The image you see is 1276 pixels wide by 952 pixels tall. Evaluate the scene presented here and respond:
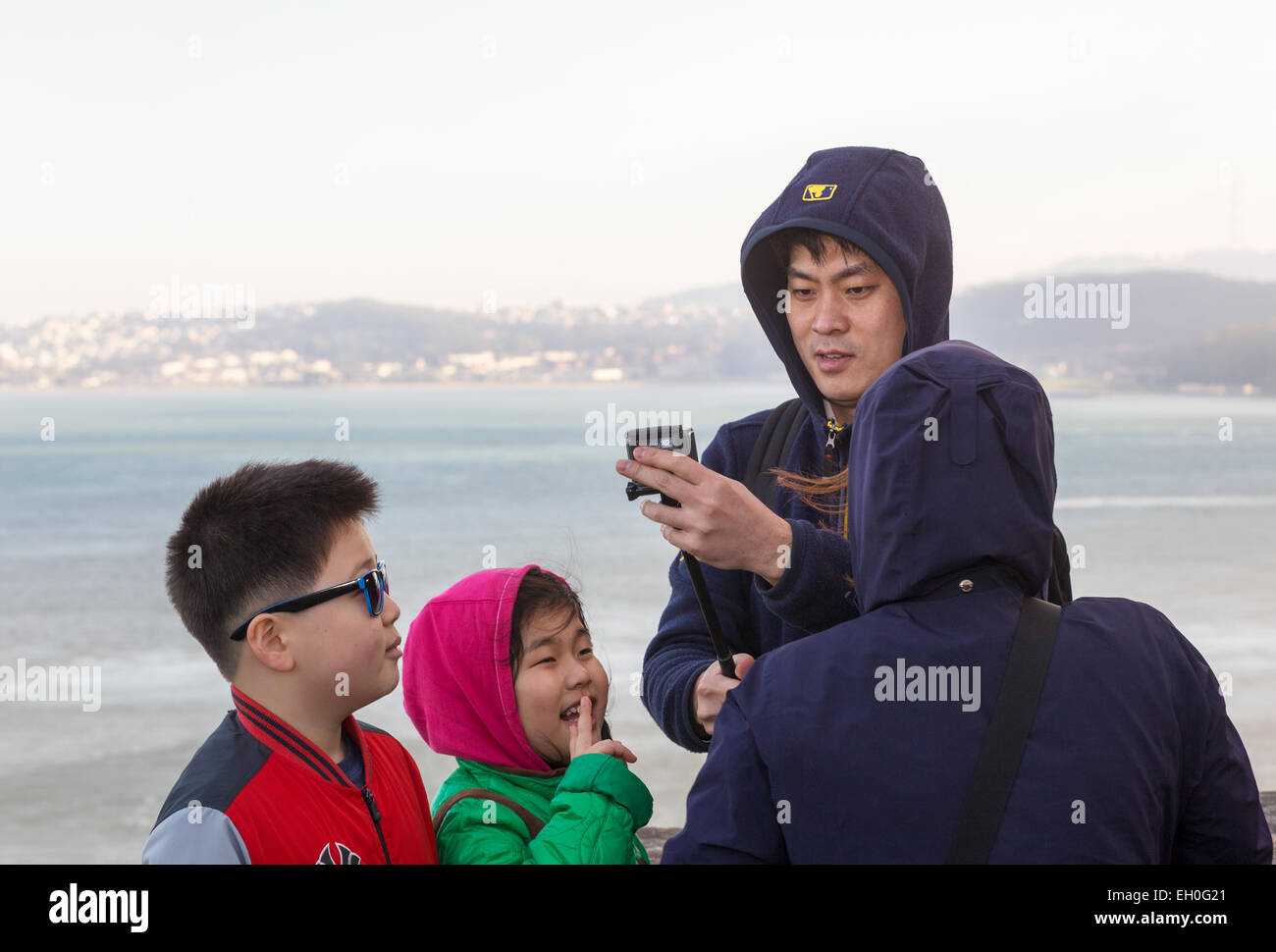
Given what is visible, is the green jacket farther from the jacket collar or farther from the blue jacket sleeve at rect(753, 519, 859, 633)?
the blue jacket sleeve at rect(753, 519, 859, 633)

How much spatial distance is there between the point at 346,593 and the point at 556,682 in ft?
1.64

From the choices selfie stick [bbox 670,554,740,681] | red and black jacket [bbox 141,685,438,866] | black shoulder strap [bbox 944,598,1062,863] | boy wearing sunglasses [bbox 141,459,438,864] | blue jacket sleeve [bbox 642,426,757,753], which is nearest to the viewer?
black shoulder strap [bbox 944,598,1062,863]

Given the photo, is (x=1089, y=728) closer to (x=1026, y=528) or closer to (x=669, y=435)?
(x=1026, y=528)

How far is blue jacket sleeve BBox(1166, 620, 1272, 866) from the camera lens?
1620 mm

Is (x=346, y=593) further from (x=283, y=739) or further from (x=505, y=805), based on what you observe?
(x=505, y=805)

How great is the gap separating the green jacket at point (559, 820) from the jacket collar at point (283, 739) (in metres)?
0.27

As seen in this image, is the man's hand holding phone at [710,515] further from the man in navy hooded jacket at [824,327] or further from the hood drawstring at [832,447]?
the hood drawstring at [832,447]

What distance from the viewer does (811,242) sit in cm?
247

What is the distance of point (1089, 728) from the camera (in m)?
1.52

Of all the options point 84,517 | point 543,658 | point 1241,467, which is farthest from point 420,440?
point 543,658

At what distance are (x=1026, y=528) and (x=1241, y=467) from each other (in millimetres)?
60139

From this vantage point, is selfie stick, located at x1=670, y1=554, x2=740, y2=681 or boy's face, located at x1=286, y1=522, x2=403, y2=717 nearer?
boy's face, located at x1=286, y1=522, x2=403, y2=717

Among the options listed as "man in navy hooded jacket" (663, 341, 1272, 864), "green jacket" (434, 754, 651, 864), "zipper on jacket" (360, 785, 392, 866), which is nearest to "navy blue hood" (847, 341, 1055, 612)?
"man in navy hooded jacket" (663, 341, 1272, 864)

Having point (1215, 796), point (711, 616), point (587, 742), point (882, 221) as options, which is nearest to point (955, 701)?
point (1215, 796)
